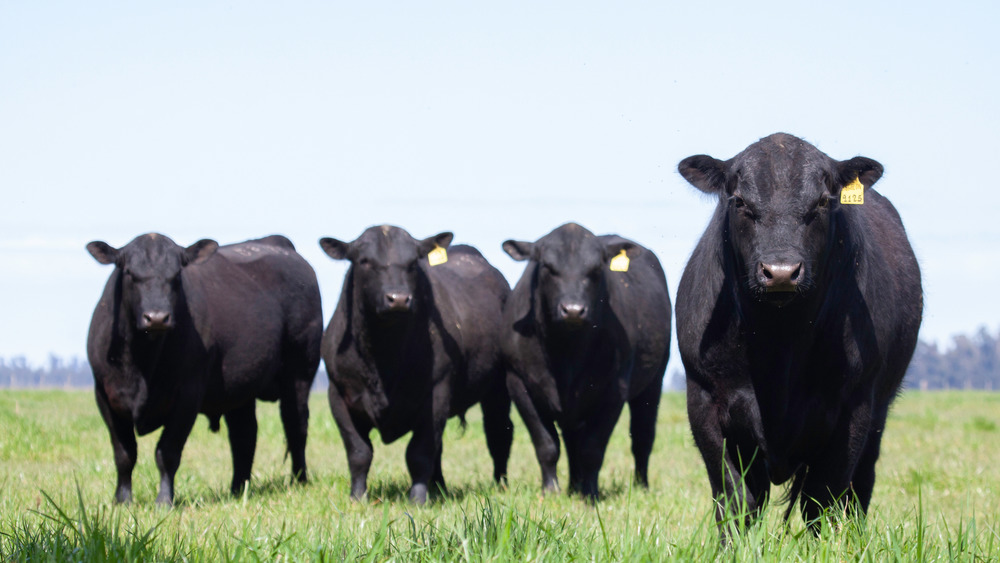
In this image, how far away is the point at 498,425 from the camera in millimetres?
9750

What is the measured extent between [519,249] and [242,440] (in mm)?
3093

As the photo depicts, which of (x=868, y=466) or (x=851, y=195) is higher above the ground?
(x=851, y=195)

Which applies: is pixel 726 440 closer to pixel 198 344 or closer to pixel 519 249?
pixel 519 249

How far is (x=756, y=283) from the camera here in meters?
4.53

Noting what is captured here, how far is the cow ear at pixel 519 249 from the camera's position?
8.87 metres

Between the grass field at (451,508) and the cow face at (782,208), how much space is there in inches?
39.1

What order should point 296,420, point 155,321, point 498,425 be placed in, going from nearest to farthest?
point 155,321, point 498,425, point 296,420

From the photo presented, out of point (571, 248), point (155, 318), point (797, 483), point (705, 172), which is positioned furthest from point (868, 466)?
point (155, 318)

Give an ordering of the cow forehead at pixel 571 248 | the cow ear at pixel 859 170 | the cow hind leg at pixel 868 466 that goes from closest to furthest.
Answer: the cow ear at pixel 859 170 < the cow hind leg at pixel 868 466 < the cow forehead at pixel 571 248

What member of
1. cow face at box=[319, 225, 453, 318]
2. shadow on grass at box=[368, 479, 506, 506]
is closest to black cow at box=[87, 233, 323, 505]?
shadow on grass at box=[368, 479, 506, 506]

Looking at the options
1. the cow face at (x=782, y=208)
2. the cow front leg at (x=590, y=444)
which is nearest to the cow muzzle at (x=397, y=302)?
the cow front leg at (x=590, y=444)

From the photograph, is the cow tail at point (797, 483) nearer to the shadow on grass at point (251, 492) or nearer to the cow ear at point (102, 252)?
the shadow on grass at point (251, 492)

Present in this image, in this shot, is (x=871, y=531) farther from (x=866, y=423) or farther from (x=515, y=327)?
(x=515, y=327)

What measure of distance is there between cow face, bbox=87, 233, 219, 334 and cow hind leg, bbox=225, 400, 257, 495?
5.96 ft
